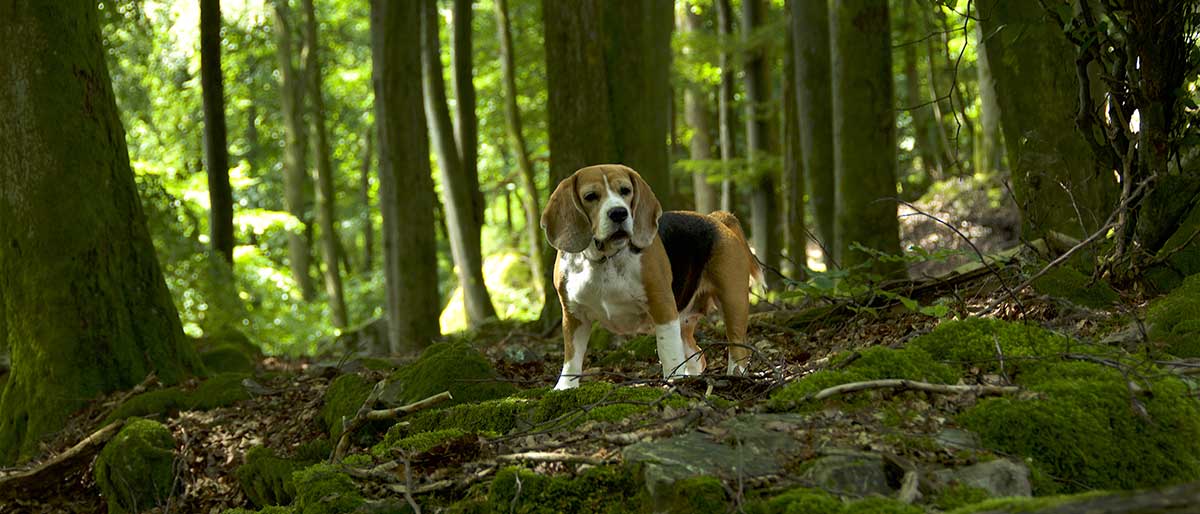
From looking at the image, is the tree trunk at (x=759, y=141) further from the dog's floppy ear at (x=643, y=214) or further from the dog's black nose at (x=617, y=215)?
the dog's black nose at (x=617, y=215)

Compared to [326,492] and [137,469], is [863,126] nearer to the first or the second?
[137,469]

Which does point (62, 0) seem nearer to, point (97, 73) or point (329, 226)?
point (97, 73)

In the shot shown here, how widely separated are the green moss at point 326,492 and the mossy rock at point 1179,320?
3787 mm

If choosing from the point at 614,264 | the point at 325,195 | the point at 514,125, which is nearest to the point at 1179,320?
the point at 614,264

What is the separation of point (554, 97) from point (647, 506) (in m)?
7.44

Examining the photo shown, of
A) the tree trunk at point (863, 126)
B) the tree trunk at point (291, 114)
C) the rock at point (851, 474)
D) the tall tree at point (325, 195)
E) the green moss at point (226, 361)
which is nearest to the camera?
the rock at point (851, 474)

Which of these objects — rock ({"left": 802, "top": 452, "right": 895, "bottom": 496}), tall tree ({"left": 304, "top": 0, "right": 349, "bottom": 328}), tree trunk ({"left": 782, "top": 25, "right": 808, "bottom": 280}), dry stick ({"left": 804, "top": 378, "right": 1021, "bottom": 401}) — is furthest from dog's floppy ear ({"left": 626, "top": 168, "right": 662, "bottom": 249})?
tall tree ({"left": 304, "top": 0, "right": 349, "bottom": 328})

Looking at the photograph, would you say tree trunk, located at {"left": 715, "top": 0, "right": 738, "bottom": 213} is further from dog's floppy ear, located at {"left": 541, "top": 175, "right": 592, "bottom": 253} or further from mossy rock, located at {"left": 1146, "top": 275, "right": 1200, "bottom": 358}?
mossy rock, located at {"left": 1146, "top": 275, "right": 1200, "bottom": 358}

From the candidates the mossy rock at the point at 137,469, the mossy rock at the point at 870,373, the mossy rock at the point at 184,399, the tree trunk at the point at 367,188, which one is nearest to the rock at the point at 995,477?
the mossy rock at the point at 870,373

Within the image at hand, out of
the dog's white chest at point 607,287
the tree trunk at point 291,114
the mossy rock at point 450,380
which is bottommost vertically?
the mossy rock at point 450,380

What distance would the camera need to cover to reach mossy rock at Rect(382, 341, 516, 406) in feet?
21.2

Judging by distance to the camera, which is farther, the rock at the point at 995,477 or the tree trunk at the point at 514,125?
the tree trunk at the point at 514,125

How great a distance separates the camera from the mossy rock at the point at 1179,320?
5.21 meters

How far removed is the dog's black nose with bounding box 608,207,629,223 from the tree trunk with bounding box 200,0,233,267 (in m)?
11.2
